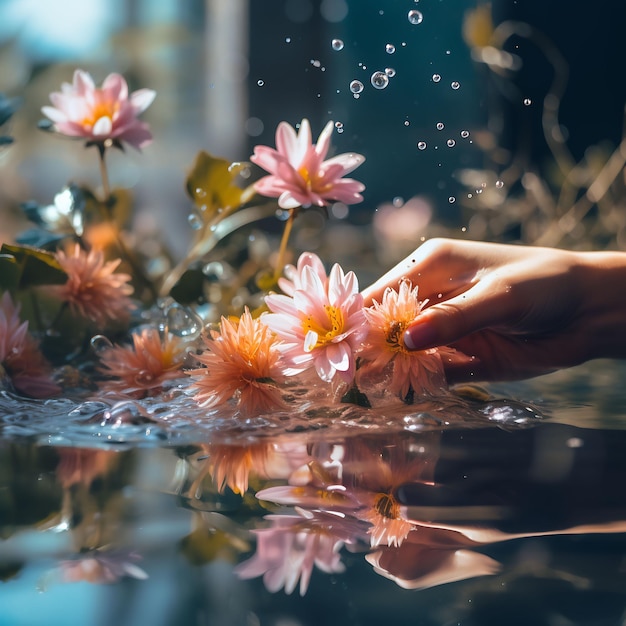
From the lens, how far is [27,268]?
747 mm

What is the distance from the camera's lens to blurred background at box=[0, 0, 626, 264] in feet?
5.50

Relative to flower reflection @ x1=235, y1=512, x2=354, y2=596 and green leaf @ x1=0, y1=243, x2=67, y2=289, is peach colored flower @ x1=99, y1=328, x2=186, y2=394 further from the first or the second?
flower reflection @ x1=235, y1=512, x2=354, y2=596

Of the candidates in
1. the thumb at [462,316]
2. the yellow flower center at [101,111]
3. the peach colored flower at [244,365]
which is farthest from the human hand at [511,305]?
the yellow flower center at [101,111]

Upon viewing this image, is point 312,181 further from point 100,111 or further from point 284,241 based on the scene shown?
point 100,111

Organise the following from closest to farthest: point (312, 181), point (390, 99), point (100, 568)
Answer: point (100, 568)
point (312, 181)
point (390, 99)

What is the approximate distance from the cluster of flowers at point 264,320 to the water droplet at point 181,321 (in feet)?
0.07

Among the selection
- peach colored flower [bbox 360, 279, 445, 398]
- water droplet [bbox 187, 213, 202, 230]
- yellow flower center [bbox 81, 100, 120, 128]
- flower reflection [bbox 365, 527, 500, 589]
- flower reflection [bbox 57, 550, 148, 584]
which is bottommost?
flower reflection [bbox 57, 550, 148, 584]

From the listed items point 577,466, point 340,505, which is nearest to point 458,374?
point 577,466

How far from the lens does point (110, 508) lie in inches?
17.5

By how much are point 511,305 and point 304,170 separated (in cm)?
21

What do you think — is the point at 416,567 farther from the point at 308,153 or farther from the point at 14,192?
the point at 14,192

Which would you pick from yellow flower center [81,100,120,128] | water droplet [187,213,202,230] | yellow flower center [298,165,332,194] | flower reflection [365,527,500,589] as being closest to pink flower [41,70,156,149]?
yellow flower center [81,100,120,128]

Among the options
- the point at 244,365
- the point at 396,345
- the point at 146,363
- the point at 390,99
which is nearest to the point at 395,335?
the point at 396,345

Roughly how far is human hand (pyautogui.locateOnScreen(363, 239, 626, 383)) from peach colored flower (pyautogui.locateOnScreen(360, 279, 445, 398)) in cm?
2
